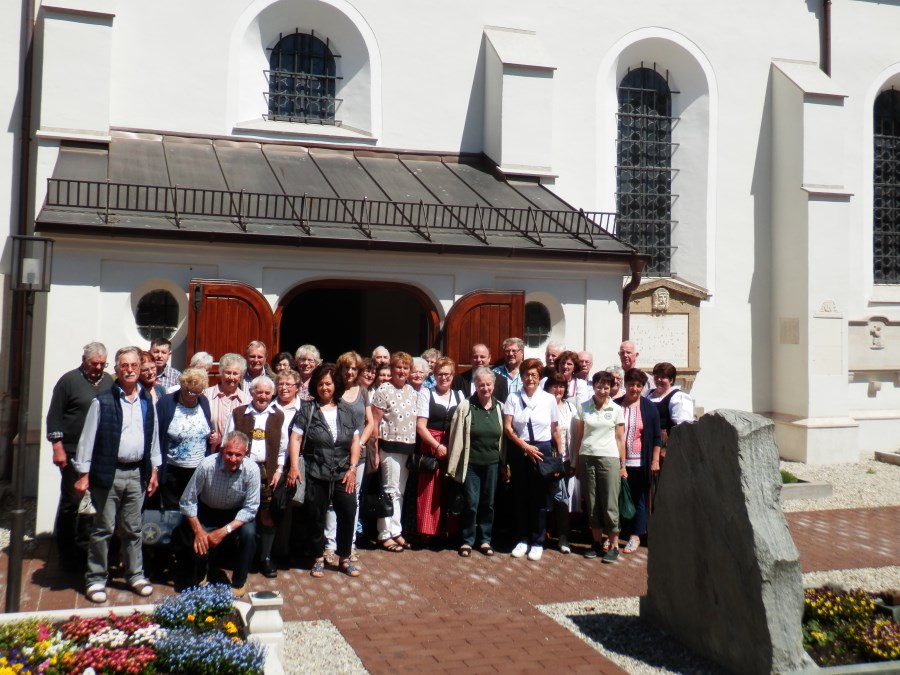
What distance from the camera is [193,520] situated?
6.79m

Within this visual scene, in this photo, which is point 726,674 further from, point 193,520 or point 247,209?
point 247,209

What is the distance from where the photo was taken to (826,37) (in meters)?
15.0

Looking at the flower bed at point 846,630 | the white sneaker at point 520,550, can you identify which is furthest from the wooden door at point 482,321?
the flower bed at point 846,630

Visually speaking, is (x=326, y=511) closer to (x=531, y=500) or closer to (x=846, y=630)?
(x=531, y=500)

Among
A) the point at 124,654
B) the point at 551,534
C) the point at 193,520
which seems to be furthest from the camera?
the point at 551,534

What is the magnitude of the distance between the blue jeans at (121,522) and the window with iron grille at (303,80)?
296 inches

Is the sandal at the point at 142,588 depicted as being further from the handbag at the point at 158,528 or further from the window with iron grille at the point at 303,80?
the window with iron grille at the point at 303,80

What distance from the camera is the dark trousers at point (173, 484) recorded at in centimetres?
723

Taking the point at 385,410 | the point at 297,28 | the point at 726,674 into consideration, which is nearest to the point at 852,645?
the point at 726,674

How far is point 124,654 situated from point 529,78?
997 centimetres

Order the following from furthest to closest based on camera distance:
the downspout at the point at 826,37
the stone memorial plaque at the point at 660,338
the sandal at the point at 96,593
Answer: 1. the downspout at the point at 826,37
2. the stone memorial plaque at the point at 660,338
3. the sandal at the point at 96,593

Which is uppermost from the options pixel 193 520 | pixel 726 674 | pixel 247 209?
pixel 247 209

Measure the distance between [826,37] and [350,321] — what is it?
29.7ft

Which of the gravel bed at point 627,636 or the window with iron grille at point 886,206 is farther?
the window with iron grille at point 886,206
